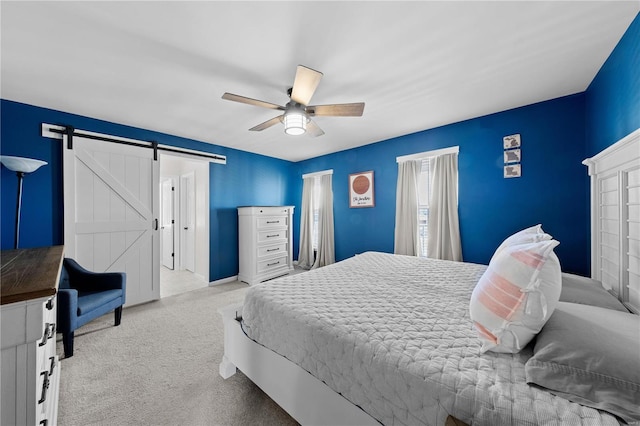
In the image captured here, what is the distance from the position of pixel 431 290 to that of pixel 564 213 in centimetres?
202

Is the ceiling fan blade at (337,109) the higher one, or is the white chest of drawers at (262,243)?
the ceiling fan blade at (337,109)

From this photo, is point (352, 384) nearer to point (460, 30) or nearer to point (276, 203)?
point (460, 30)

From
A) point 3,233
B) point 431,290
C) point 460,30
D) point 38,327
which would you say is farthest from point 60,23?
point 431,290

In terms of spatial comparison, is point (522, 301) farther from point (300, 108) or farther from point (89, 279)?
point (89, 279)

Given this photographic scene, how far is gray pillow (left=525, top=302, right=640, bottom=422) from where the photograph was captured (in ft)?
2.38

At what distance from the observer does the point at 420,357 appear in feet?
3.26

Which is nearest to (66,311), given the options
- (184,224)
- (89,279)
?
(89,279)

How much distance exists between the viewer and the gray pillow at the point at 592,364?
73 centimetres

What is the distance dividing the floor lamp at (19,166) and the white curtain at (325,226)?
3.80 m

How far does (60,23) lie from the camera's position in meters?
1.48

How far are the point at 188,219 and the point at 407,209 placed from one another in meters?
4.36

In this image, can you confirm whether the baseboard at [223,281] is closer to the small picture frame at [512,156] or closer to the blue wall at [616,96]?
the small picture frame at [512,156]

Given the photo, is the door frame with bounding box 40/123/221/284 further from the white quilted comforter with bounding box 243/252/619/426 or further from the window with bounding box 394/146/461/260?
the window with bounding box 394/146/461/260

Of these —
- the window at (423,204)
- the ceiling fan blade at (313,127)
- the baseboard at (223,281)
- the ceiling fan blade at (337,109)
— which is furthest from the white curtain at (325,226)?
the ceiling fan blade at (337,109)
